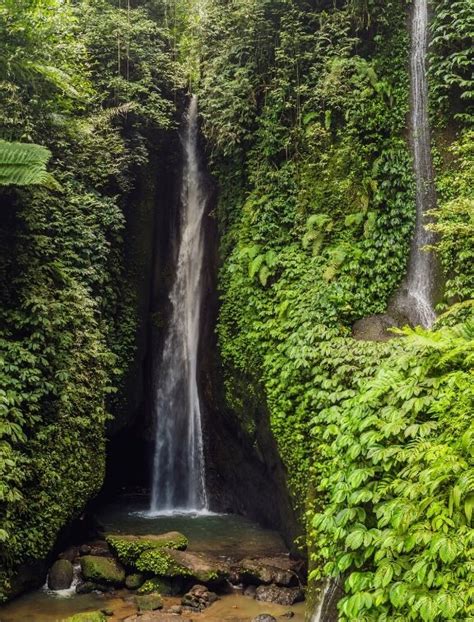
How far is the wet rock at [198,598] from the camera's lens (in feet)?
25.4

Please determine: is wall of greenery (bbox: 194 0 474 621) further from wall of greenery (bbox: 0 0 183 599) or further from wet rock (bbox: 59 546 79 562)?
wet rock (bbox: 59 546 79 562)

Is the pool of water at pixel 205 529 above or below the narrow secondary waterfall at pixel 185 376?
below

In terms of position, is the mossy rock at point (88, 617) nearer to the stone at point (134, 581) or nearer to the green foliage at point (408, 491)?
the stone at point (134, 581)

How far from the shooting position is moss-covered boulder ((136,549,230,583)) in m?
8.16

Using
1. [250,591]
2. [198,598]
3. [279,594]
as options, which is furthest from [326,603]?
[198,598]

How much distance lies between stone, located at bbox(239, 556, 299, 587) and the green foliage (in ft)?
10.3

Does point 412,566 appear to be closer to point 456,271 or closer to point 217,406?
point 456,271

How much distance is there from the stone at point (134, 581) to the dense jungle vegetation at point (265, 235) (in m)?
1.30

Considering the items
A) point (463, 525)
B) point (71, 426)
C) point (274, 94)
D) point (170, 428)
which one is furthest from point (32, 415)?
point (274, 94)

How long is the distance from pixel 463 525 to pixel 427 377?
1.68 metres

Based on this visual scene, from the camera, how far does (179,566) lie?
8266 mm

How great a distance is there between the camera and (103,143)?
38.6ft

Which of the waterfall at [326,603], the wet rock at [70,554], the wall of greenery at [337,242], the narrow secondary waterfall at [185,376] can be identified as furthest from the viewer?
the narrow secondary waterfall at [185,376]

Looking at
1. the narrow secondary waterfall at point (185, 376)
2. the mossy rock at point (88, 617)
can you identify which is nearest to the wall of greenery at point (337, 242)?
the narrow secondary waterfall at point (185, 376)
